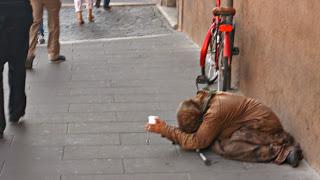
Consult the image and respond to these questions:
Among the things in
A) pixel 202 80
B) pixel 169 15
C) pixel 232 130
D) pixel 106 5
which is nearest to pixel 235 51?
pixel 202 80

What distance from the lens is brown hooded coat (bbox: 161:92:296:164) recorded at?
509 centimetres

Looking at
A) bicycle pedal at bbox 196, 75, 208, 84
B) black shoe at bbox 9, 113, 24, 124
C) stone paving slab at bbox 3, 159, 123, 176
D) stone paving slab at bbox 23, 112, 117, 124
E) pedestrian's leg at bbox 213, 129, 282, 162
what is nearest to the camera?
stone paving slab at bbox 3, 159, 123, 176

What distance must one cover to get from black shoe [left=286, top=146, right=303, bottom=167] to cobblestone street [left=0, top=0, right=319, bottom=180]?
5cm

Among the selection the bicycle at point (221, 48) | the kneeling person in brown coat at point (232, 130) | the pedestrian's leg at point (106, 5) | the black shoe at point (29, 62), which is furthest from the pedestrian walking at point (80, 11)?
the kneeling person in brown coat at point (232, 130)

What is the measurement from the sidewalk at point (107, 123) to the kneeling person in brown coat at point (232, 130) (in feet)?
0.34

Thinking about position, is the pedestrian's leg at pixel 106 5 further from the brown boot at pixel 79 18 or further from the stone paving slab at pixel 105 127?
→ the stone paving slab at pixel 105 127

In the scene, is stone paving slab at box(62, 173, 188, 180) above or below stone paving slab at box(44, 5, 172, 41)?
above

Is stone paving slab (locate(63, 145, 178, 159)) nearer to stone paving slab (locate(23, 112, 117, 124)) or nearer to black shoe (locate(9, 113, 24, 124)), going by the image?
stone paving slab (locate(23, 112, 117, 124))

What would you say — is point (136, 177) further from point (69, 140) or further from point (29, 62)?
point (29, 62)

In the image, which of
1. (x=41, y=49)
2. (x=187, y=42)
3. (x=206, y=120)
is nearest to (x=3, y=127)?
(x=206, y=120)

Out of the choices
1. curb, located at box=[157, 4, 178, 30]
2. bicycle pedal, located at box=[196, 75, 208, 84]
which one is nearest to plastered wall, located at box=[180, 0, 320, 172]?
bicycle pedal, located at box=[196, 75, 208, 84]

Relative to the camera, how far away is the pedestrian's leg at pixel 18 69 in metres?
5.75

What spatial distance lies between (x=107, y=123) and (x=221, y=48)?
180cm

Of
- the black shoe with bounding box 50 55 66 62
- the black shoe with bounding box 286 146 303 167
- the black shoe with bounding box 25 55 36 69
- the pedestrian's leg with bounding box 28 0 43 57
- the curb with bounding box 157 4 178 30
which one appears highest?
the pedestrian's leg with bounding box 28 0 43 57
